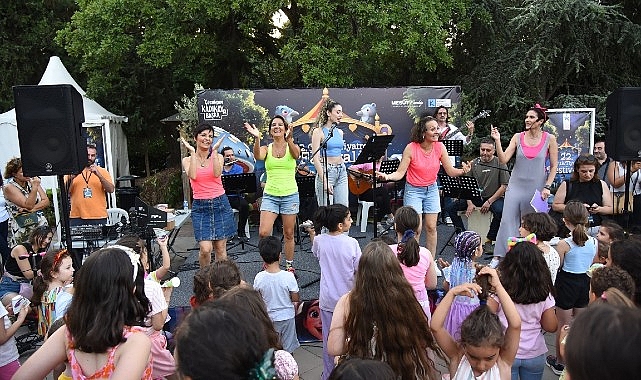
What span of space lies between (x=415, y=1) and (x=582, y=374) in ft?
34.5

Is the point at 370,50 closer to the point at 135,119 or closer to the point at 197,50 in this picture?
the point at 197,50

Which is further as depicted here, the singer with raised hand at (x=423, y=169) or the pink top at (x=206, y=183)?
the singer with raised hand at (x=423, y=169)

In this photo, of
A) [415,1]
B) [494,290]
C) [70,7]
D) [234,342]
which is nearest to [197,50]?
[415,1]

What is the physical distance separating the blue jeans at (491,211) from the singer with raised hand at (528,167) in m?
1.20

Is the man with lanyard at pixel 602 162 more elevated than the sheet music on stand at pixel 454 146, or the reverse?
the sheet music on stand at pixel 454 146

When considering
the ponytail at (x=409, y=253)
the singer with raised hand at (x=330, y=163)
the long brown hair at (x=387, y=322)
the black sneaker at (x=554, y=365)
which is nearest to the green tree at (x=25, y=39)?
the singer with raised hand at (x=330, y=163)

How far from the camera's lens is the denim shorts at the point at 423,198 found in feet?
17.7

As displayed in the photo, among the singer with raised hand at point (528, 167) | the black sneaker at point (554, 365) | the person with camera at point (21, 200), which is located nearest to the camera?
the black sneaker at point (554, 365)

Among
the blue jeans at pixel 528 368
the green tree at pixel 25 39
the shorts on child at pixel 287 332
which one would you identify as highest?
the green tree at pixel 25 39

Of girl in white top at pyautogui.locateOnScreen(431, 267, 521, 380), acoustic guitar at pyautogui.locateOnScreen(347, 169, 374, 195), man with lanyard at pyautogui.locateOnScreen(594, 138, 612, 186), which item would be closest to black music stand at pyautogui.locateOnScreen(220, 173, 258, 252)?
acoustic guitar at pyautogui.locateOnScreen(347, 169, 374, 195)

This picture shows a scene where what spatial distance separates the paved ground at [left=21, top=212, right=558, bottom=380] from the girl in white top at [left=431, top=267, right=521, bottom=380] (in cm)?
178

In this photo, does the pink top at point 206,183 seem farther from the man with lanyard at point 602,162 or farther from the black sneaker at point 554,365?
the man with lanyard at point 602,162

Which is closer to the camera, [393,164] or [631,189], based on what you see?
[631,189]

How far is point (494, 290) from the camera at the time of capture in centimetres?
255
